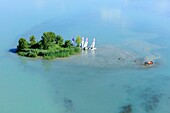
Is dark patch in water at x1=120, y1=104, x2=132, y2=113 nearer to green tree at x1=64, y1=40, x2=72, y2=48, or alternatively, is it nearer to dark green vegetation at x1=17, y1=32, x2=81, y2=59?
dark green vegetation at x1=17, y1=32, x2=81, y2=59

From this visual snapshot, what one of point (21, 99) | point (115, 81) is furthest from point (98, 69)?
point (21, 99)

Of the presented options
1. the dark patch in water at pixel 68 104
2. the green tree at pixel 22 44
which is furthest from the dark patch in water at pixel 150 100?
the green tree at pixel 22 44

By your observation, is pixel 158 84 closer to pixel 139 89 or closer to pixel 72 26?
pixel 139 89

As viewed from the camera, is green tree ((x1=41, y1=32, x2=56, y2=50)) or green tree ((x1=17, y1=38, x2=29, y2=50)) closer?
green tree ((x1=17, y1=38, x2=29, y2=50))

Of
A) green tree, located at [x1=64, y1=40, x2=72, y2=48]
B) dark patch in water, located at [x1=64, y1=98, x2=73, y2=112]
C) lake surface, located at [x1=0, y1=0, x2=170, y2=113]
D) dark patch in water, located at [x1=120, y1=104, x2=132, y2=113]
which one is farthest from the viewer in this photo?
green tree, located at [x1=64, y1=40, x2=72, y2=48]

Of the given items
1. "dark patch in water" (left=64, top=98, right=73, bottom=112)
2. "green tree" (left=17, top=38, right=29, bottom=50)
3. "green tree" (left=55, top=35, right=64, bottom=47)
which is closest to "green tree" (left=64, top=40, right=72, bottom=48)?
"green tree" (left=55, top=35, right=64, bottom=47)

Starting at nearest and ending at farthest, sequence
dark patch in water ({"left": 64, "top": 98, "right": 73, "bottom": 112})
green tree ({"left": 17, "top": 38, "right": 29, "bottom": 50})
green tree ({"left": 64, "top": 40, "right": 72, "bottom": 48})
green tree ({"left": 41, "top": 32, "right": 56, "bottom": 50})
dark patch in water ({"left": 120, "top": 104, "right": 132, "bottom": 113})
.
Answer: dark patch in water ({"left": 120, "top": 104, "right": 132, "bottom": 113}) → dark patch in water ({"left": 64, "top": 98, "right": 73, "bottom": 112}) → green tree ({"left": 17, "top": 38, "right": 29, "bottom": 50}) → green tree ({"left": 41, "top": 32, "right": 56, "bottom": 50}) → green tree ({"left": 64, "top": 40, "right": 72, "bottom": 48})

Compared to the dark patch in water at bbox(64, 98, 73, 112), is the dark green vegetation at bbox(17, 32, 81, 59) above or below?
above

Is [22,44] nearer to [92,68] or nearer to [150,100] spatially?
[92,68]

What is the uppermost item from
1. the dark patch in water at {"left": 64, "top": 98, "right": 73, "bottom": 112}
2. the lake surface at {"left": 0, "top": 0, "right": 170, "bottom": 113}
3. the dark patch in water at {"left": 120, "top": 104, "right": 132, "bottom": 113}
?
the lake surface at {"left": 0, "top": 0, "right": 170, "bottom": 113}
